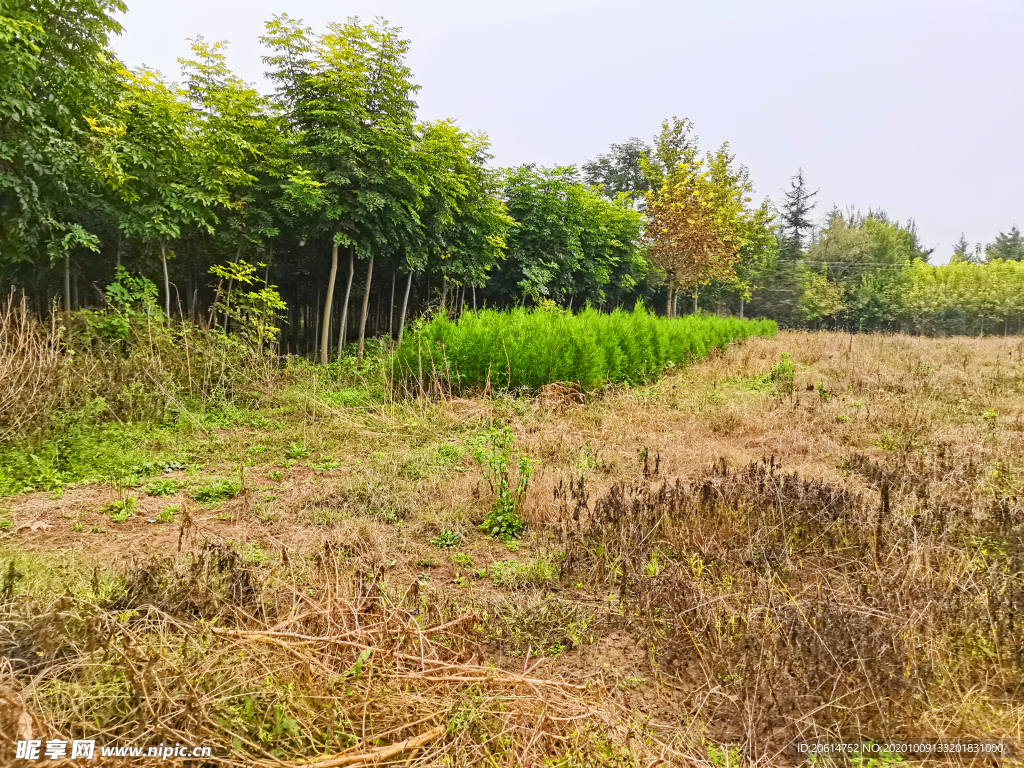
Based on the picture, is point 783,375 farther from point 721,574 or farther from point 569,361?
point 721,574

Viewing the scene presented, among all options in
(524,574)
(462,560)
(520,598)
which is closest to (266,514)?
(462,560)

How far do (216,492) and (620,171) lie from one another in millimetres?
38132

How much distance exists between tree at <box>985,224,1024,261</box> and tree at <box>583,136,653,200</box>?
1505 inches

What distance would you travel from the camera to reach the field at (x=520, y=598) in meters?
1.86

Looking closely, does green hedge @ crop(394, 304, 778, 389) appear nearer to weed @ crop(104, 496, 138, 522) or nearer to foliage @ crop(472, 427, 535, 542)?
foliage @ crop(472, 427, 535, 542)

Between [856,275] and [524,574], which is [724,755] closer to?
[524,574]

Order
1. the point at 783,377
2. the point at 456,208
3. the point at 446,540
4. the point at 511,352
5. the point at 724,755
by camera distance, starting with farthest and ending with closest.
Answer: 1. the point at 456,208
2. the point at 783,377
3. the point at 511,352
4. the point at 446,540
5. the point at 724,755

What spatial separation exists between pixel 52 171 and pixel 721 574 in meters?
9.22

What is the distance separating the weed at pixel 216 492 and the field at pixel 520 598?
26mm

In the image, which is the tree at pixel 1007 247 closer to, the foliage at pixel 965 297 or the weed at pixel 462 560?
the foliage at pixel 965 297

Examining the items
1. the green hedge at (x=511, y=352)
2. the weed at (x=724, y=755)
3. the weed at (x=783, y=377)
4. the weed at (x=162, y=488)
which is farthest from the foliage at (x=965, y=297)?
the weed at (x=162, y=488)

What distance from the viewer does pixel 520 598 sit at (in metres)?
2.94

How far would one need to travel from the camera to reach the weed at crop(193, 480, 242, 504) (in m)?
4.66

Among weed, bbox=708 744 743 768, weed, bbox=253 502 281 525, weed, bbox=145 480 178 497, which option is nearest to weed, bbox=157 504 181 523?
weed, bbox=145 480 178 497
